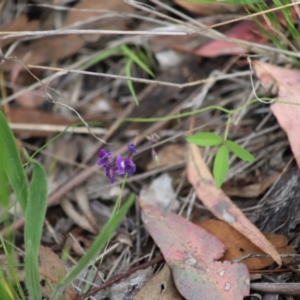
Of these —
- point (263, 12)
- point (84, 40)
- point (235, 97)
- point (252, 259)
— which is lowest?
point (252, 259)

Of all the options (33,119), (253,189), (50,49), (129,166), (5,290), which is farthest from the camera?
(50,49)

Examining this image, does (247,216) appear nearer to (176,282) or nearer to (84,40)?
(176,282)

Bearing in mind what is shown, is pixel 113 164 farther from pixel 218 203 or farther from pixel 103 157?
pixel 218 203

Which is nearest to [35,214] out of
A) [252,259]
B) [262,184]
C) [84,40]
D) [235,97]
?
[252,259]

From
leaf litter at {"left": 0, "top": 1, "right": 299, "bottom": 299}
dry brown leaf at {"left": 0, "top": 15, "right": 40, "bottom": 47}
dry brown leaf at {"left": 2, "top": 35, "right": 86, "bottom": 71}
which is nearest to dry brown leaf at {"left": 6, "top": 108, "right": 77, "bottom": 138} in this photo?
leaf litter at {"left": 0, "top": 1, "right": 299, "bottom": 299}

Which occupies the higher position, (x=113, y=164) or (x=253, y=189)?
(x=113, y=164)

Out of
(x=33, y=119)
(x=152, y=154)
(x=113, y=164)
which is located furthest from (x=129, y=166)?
(x=33, y=119)
